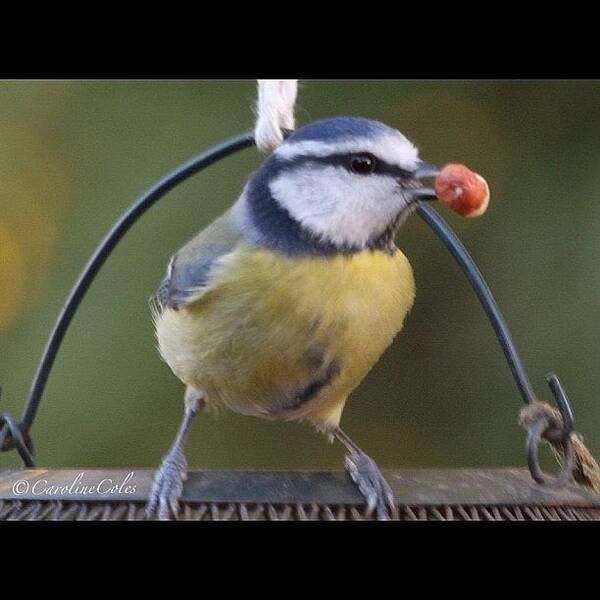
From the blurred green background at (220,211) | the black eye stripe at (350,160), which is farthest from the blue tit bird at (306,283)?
the blurred green background at (220,211)

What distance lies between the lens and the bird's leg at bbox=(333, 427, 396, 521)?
149 centimetres

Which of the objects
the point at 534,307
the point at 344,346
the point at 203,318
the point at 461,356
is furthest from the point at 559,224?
the point at 203,318

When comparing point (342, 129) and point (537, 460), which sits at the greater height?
point (342, 129)

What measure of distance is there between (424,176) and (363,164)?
8 centimetres

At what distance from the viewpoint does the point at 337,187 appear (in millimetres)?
1508

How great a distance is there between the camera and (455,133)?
179 centimetres

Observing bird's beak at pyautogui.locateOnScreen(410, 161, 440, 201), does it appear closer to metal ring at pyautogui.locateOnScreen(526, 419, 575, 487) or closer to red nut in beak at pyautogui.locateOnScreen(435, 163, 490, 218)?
red nut in beak at pyautogui.locateOnScreen(435, 163, 490, 218)

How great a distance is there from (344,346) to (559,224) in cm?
46

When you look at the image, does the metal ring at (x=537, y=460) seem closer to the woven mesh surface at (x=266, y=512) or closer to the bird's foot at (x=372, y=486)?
the woven mesh surface at (x=266, y=512)

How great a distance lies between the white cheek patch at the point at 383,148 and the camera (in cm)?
147

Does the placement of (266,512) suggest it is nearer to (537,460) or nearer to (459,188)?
(537,460)

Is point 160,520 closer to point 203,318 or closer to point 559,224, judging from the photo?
point 203,318

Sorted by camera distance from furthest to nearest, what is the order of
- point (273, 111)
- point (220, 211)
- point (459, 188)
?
point (220, 211) < point (273, 111) < point (459, 188)

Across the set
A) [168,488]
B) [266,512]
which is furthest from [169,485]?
[266,512]
